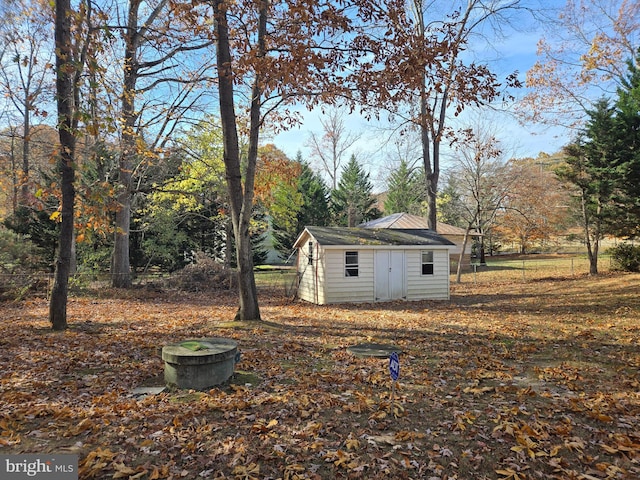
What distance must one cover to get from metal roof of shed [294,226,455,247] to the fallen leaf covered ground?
6237 mm

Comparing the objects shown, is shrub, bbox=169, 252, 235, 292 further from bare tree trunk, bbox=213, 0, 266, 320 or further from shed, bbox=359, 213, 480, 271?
shed, bbox=359, 213, 480, 271

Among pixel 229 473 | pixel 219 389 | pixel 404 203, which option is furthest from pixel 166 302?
pixel 404 203

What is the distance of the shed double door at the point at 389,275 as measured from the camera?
1655 centimetres

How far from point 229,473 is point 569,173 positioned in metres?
24.8

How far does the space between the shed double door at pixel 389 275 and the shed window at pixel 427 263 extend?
1027 mm

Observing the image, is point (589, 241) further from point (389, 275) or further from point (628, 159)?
point (389, 275)

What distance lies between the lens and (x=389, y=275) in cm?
1675

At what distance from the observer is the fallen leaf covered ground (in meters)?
3.59

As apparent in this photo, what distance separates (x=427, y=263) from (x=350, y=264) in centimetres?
361

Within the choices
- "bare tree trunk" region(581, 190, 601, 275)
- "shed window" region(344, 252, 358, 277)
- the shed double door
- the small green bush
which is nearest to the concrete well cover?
"shed window" region(344, 252, 358, 277)

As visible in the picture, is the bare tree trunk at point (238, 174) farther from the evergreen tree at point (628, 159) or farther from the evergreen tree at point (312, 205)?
the evergreen tree at point (312, 205)

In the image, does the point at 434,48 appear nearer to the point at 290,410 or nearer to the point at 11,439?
the point at 290,410

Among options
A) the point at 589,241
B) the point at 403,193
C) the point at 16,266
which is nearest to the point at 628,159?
the point at 589,241

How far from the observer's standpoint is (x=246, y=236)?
10.3 meters
